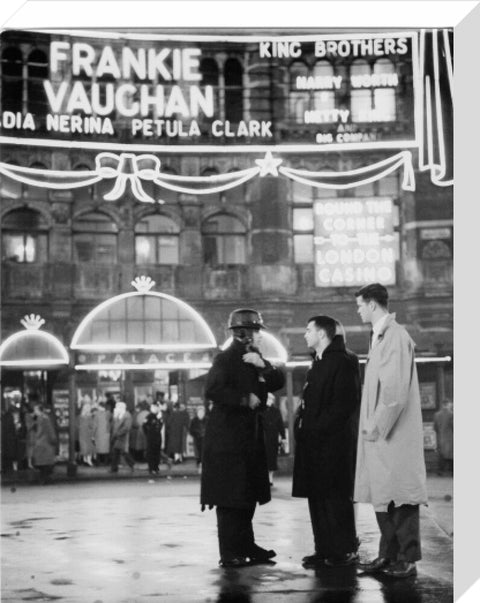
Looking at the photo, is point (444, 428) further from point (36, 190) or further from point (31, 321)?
point (36, 190)

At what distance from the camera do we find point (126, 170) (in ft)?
20.2

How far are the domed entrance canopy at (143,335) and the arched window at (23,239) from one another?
0.42 metres

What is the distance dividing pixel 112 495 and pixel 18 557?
88.2 inches

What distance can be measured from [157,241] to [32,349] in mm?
866

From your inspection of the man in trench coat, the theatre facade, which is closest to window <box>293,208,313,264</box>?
the theatre facade

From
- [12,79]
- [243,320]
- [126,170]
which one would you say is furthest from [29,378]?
[12,79]

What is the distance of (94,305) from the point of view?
6.09m

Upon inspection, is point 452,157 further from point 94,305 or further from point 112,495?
point 112,495

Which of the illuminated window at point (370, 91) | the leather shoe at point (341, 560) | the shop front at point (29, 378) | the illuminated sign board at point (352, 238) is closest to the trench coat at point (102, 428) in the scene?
the shop front at point (29, 378)

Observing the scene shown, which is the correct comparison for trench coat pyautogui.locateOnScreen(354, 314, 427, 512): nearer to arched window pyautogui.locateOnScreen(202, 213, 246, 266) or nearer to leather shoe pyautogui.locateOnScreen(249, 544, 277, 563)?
leather shoe pyautogui.locateOnScreen(249, 544, 277, 563)

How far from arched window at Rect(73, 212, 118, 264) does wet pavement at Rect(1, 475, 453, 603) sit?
4.74ft

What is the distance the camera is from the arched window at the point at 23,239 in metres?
5.89

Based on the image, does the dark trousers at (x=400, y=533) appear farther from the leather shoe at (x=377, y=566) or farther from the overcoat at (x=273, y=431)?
the overcoat at (x=273, y=431)
